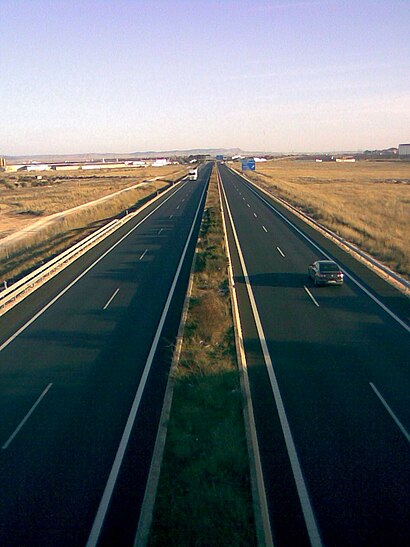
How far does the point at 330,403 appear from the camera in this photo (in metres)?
13.5

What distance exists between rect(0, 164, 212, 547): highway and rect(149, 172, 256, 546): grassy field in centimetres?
55

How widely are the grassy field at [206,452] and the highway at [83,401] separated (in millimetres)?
546

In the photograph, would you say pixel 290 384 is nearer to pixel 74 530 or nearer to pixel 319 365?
pixel 319 365

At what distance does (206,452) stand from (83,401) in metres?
4.14

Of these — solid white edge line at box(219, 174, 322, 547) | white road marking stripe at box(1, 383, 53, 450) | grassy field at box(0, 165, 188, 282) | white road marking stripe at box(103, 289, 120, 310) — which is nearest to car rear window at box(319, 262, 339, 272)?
solid white edge line at box(219, 174, 322, 547)

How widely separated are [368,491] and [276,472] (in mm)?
1687

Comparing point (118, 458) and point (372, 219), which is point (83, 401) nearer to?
point (118, 458)

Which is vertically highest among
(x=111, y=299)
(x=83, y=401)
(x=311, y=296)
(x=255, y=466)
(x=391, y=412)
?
(x=255, y=466)

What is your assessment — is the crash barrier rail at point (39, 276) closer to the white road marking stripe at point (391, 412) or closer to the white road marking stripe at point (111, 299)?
the white road marking stripe at point (111, 299)

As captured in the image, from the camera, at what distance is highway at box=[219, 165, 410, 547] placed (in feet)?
30.0

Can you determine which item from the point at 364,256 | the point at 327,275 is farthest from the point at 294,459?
the point at 364,256

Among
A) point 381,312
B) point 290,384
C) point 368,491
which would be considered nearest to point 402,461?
point 368,491

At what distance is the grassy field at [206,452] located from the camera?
8.77 m

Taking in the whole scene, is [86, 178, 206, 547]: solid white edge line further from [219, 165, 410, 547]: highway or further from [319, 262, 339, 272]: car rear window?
[319, 262, 339, 272]: car rear window
